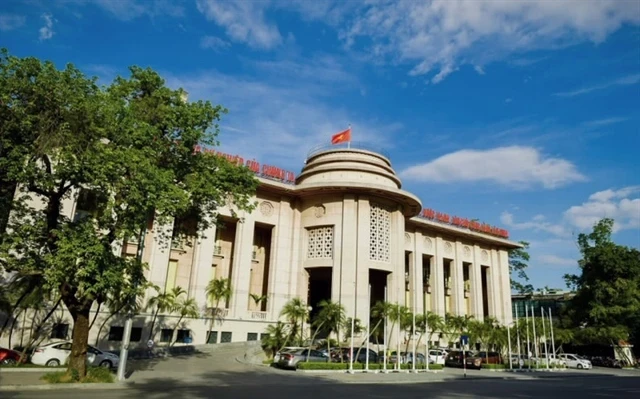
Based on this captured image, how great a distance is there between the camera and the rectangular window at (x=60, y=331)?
29.6m

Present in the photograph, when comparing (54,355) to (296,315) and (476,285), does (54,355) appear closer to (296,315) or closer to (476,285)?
(296,315)

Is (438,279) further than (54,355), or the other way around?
(438,279)

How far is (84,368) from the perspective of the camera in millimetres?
15719

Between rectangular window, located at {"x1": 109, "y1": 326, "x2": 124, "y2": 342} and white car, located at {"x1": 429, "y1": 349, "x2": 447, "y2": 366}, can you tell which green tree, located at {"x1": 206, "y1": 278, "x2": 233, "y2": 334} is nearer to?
rectangular window, located at {"x1": 109, "y1": 326, "x2": 124, "y2": 342}

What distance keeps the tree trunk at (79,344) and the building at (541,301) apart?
63.9 metres

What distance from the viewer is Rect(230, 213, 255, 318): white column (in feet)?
123

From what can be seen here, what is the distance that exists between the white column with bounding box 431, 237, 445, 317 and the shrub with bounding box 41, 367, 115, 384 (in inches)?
1518

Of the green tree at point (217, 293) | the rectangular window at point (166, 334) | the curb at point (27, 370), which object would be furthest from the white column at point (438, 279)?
the curb at point (27, 370)

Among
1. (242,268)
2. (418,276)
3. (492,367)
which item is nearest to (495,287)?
(418,276)

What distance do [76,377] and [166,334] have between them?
19.5 metres

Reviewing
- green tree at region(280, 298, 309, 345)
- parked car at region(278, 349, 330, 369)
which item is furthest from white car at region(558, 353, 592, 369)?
parked car at region(278, 349, 330, 369)

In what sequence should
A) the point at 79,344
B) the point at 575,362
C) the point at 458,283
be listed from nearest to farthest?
the point at 79,344 → the point at 575,362 → the point at 458,283

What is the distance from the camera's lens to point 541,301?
7100 centimetres

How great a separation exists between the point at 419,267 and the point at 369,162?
557 inches
